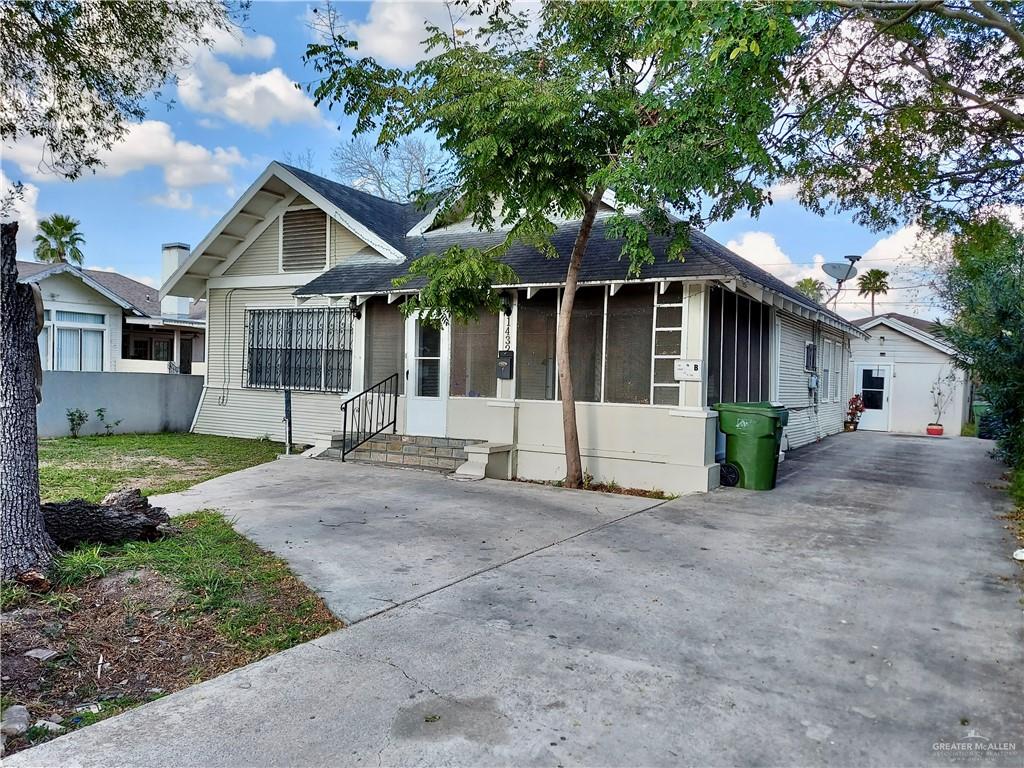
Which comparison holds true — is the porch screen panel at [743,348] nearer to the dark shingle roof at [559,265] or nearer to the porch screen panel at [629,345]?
the dark shingle roof at [559,265]

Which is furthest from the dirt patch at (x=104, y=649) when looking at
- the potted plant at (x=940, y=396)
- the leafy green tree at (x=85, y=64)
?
the potted plant at (x=940, y=396)

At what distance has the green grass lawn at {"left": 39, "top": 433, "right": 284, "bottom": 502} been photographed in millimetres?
8188

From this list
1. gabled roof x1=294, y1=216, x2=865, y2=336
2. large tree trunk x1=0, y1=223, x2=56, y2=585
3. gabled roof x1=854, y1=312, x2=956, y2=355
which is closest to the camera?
large tree trunk x1=0, y1=223, x2=56, y2=585

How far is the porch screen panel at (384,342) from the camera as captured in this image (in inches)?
438

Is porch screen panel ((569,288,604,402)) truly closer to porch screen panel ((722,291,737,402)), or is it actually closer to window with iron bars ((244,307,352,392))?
porch screen panel ((722,291,737,402))

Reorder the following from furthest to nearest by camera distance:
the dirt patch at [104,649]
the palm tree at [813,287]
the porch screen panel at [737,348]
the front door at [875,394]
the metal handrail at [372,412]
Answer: the palm tree at [813,287]
the front door at [875,394]
the metal handrail at [372,412]
the porch screen panel at [737,348]
the dirt patch at [104,649]

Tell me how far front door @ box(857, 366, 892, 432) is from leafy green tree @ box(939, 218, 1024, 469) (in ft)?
30.4

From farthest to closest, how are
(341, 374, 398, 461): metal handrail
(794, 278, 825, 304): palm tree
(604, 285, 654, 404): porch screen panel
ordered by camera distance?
(794, 278, 825, 304): palm tree < (341, 374, 398, 461): metal handrail < (604, 285, 654, 404): porch screen panel

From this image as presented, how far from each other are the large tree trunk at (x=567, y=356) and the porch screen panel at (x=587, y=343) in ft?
1.22

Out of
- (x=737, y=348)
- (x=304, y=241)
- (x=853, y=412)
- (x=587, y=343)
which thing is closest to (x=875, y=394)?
(x=853, y=412)

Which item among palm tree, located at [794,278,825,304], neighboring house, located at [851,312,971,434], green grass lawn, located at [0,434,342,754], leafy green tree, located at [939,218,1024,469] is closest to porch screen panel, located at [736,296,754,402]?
leafy green tree, located at [939,218,1024,469]

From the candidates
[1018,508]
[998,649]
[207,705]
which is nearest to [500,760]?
[207,705]

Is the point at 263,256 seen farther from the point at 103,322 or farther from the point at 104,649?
the point at 104,649

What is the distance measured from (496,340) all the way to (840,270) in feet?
44.7
